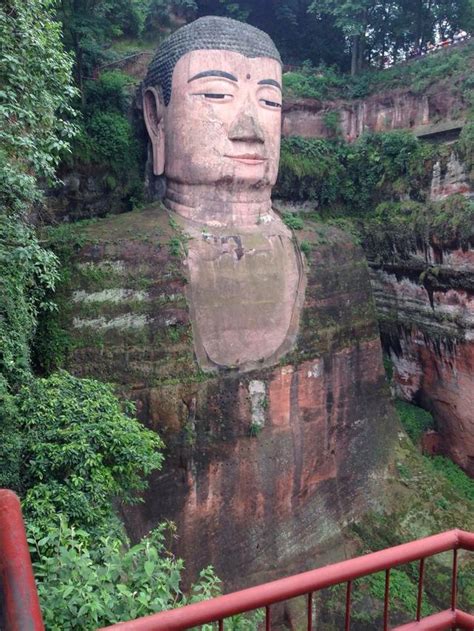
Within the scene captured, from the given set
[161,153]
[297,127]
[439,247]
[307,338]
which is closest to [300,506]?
[307,338]

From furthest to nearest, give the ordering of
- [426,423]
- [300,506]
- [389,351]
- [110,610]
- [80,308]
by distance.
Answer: [389,351], [426,423], [300,506], [80,308], [110,610]

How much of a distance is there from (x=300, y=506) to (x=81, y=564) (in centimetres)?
589

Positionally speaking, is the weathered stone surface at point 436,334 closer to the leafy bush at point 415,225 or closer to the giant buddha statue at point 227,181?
the leafy bush at point 415,225

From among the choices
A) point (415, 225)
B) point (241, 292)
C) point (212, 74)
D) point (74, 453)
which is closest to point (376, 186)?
point (415, 225)

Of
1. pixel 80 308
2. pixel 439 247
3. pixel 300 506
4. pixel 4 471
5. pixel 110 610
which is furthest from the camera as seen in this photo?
pixel 439 247

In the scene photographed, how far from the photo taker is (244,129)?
28.7 feet

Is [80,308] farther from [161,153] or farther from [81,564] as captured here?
[81,564]

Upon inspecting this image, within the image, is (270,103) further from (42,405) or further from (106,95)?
(42,405)

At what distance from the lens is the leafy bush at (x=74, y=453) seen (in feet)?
16.1

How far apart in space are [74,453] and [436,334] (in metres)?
8.46

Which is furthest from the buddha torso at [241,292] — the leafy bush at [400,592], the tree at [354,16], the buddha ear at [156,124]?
the tree at [354,16]

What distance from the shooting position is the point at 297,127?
13477mm

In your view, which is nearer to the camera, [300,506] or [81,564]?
[81,564]

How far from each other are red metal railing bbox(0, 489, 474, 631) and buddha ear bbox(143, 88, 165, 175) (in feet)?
27.1
